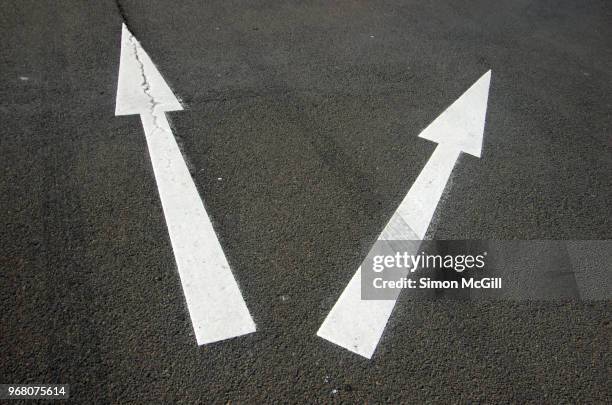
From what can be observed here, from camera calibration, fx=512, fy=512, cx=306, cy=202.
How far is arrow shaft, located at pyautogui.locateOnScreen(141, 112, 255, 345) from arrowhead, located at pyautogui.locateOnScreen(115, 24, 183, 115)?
1.59 feet

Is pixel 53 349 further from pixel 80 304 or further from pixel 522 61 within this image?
pixel 522 61

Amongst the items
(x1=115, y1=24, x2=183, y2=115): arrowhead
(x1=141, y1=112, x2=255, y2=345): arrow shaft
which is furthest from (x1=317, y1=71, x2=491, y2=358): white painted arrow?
(x1=115, y1=24, x2=183, y2=115): arrowhead

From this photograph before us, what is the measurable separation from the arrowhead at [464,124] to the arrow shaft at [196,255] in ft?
7.41

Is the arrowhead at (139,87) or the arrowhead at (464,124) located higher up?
the arrowhead at (464,124)

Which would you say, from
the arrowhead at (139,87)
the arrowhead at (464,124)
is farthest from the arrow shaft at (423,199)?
the arrowhead at (139,87)

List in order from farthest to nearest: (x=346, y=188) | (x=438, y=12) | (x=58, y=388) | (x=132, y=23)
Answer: (x=438, y=12) → (x=132, y=23) → (x=346, y=188) → (x=58, y=388)

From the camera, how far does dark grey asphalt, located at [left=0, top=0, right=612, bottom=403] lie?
289 cm

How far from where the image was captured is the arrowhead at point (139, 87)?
470 cm

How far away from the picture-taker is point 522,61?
20.7ft

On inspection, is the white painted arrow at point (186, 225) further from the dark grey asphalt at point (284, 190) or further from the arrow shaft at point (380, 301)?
the arrow shaft at point (380, 301)

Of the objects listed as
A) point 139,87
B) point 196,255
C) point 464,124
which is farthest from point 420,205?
point 139,87

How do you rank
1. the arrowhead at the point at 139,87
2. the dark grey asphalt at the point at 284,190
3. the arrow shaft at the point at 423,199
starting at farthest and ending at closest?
the arrowhead at the point at 139,87 → the arrow shaft at the point at 423,199 → the dark grey asphalt at the point at 284,190

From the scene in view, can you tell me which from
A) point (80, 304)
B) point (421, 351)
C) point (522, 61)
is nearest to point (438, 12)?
point (522, 61)

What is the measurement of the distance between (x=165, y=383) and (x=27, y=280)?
116 cm
